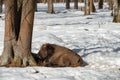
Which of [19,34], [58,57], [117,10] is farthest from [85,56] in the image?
[117,10]

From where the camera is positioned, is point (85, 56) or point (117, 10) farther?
point (117, 10)

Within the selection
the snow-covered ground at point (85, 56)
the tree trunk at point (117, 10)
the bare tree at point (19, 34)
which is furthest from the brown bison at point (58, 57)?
the tree trunk at point (117, 10)

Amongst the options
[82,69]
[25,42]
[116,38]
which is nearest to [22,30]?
[25,42]

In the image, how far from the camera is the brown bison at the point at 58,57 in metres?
10.4

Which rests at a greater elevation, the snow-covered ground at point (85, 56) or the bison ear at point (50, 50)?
the bison ear at point (50, 50)

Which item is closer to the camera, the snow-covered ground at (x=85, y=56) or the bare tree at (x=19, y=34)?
the snow-covered ground at (x=85, y=56)

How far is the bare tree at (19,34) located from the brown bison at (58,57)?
1.85 ft

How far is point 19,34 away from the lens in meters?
10.2

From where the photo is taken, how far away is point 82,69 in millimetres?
9734

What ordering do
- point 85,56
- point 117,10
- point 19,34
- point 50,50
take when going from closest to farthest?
1. point 19,34
2. point 50,50
3. point 85,56
4. point 117,10

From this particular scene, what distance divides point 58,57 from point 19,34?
1.25 meters

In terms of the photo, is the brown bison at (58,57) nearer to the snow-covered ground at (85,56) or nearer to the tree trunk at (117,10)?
the snow-covered ground at (85,56)

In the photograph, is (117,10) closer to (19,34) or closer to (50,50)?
(50,50)

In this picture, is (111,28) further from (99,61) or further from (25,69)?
(25,69)
